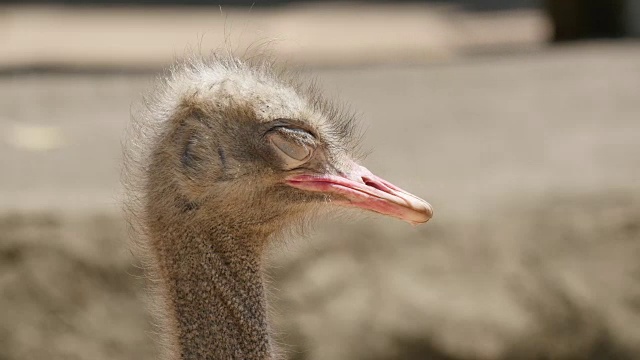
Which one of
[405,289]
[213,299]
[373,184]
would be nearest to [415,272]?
[405,289]

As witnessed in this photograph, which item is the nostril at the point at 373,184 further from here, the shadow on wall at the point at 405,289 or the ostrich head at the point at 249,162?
the shadow on wall at the point at 405,289

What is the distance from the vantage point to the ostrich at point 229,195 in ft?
10.00

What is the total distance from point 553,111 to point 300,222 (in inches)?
131

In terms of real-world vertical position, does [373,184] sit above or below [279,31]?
below

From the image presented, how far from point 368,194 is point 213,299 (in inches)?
15.5

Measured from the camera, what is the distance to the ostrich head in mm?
3049

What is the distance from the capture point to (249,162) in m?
3.06

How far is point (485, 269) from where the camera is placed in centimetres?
525

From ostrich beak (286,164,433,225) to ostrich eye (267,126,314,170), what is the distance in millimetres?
53

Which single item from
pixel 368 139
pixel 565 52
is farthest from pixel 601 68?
pixel 368 139

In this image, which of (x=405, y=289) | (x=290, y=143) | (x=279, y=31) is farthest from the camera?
(x=279, y=31)

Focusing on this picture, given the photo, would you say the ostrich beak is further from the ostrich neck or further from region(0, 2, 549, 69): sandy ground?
region(0, 2, 549, 69): sandy ground

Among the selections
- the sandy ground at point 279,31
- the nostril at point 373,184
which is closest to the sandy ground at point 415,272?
the nostril at point 373,184

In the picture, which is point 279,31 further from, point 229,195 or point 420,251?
point 229,195
